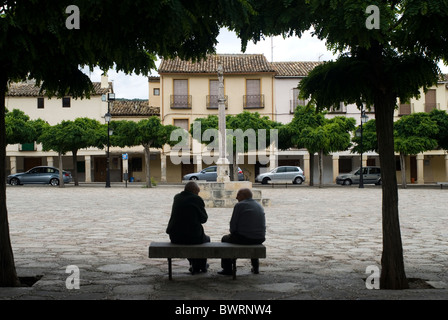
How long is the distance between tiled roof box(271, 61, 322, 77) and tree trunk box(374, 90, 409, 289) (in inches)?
1468

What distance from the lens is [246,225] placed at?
6316 millimetres

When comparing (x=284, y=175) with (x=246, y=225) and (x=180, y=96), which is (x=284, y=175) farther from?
(x=246, y=225)

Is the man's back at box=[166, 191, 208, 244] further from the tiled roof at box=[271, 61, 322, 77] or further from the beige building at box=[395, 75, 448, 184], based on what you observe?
the beige building at box=[395, 75, 448, 184]

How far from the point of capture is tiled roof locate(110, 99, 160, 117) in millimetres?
45188

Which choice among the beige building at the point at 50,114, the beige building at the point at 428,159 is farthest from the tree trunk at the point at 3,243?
the beige building at the point at 428,159

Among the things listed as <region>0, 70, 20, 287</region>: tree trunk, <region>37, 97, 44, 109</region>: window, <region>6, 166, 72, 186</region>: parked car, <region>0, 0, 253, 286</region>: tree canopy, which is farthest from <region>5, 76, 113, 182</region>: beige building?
<region>0, 70, 20, 287</region>: tree trunk

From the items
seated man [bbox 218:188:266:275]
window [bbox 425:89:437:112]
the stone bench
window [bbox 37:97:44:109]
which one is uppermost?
window [bbox 37:97:44:109]

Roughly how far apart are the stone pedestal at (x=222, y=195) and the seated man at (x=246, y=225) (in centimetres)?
1109

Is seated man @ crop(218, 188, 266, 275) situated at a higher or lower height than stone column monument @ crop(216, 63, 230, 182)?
lower

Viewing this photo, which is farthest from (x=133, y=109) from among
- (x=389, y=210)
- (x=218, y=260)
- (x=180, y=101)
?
(x=389, y=210)

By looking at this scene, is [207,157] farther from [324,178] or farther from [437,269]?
[437,269]

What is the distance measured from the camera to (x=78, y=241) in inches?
374

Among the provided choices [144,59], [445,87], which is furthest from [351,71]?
[445,87]

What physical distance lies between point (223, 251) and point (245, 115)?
98.1 feet
